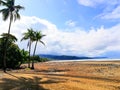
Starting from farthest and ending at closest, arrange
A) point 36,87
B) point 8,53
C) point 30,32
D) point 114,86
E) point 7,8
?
1. point 30,32
2. point 8,53
3. point 7,8
4. point 114,86
5. point 36,87

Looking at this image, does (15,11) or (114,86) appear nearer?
(114,86)

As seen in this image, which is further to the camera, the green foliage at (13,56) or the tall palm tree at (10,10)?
the green foliage at (13,56)

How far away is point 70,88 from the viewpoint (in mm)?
26141

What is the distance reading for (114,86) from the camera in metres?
28.5

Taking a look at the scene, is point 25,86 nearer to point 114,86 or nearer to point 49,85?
point 49,85

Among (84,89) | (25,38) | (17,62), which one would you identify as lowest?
(84,89)

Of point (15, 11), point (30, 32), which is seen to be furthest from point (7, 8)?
point (30, 32)

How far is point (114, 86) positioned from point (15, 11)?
25.8 m

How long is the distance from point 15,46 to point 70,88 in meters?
39.6

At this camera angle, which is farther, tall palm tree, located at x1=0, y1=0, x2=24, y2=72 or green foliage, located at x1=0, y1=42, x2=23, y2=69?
green foliage, located at x1=0, y1=42, x2=23, y2=69

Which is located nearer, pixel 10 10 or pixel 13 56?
pixel 10 10

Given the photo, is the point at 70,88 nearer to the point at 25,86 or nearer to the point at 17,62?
the point at 25,86

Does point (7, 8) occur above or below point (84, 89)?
above

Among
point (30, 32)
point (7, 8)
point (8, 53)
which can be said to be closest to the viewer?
point (7, 8)
